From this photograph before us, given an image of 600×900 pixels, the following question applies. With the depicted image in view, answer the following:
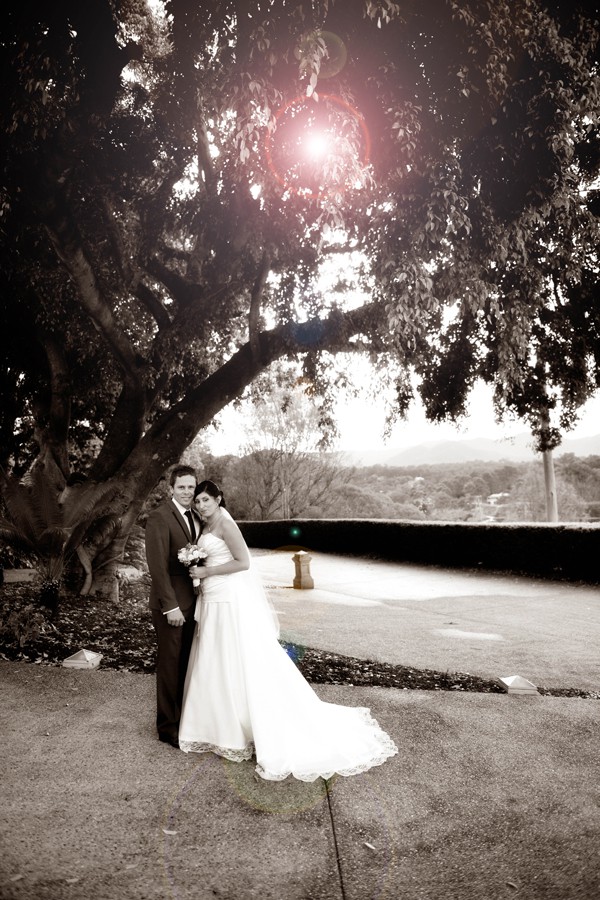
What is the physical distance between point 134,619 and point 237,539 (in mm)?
4368

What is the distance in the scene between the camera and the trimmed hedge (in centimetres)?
1448

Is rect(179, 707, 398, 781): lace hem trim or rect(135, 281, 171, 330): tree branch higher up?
rect(135, 281, 171, 330): tree branch

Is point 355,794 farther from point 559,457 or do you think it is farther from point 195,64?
point 559,457

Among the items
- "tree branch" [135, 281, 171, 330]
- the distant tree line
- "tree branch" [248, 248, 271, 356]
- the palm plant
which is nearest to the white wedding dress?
the palm plant

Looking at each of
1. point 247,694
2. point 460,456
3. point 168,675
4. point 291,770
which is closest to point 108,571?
point 168,675

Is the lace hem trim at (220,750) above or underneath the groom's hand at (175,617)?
underneath

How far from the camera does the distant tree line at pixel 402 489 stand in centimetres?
3306

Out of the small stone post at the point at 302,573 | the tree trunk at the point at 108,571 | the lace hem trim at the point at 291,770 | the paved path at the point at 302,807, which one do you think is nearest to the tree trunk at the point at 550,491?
the small stone post at the point at 302,573

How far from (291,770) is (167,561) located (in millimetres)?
1576

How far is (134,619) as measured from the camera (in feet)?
26.0

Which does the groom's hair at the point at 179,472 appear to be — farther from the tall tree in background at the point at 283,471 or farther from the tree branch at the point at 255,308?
the tall tree in background at the point at 283,471

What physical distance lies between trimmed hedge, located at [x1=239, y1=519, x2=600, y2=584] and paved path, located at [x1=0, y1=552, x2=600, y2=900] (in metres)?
10.2

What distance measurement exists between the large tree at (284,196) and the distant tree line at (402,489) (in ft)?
58.8

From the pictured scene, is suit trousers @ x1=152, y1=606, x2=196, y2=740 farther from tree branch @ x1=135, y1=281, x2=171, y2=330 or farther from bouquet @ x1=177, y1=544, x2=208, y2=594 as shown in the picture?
tree branch @ x1=135, y1=281, x2=171, y2=330
